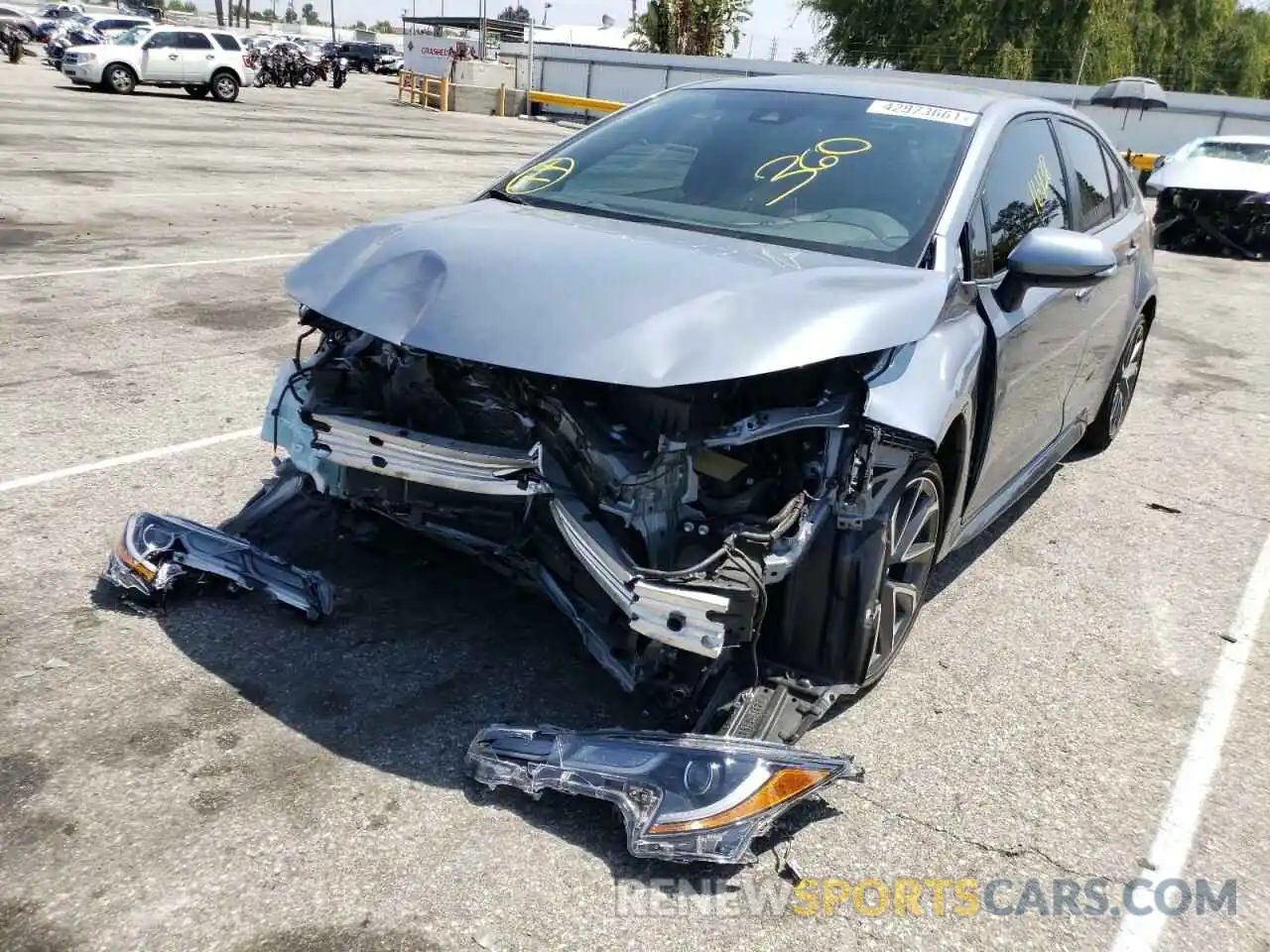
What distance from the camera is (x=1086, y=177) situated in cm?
A: 489

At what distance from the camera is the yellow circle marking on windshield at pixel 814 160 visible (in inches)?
149

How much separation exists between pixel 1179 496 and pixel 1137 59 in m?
37.4

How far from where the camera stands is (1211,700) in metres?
3.73

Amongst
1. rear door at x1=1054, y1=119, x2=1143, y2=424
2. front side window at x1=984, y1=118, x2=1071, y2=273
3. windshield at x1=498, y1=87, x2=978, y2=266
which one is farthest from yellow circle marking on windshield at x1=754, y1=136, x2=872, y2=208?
rear door at x1=1054, y1=119, x2=1143, y2=424

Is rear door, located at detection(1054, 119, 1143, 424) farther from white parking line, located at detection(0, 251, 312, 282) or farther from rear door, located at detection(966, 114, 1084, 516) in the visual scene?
white parking line, located at detection(0, 251, 312, 282)

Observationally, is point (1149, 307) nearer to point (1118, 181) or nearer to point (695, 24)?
point (1118, 181)

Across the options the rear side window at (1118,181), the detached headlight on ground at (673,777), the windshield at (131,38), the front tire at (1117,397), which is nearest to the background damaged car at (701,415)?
the detached headlight on ground at (673,777)

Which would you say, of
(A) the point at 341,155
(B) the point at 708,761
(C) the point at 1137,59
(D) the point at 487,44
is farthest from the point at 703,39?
(B) the point at 708,761

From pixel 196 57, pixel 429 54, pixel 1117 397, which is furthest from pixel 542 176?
pixel 429 54

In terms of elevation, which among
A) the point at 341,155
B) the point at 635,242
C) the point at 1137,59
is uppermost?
the point at 1137,59

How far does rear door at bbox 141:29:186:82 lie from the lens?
98.9 ft

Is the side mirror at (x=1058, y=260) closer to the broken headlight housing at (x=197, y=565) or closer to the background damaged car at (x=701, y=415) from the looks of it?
the background damaged car at (x=701, y=415)

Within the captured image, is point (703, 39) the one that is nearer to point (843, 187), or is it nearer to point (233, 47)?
point (233, 47)

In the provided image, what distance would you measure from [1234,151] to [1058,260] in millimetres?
14771
